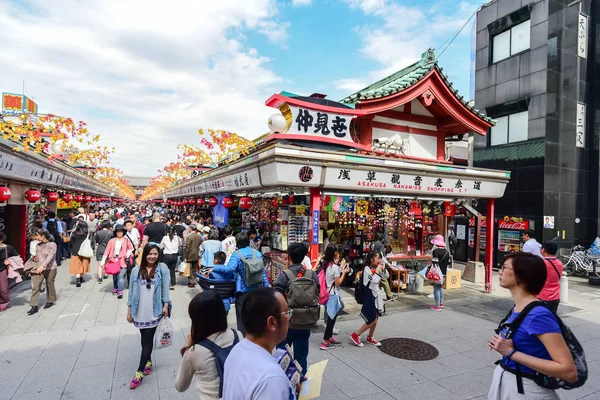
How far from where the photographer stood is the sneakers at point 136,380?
4.89 meters

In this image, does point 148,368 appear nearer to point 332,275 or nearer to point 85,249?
point 332,275

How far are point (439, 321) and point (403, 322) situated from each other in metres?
0.95

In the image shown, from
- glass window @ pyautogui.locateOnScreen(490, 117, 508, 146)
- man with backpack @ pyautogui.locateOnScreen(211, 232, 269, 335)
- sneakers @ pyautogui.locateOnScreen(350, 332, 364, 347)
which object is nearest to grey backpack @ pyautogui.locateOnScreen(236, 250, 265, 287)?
man with backpack @ pyautogui.locateOnScreen(211, 232, 269, 335)

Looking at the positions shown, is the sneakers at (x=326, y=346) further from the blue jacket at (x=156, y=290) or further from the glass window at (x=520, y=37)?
the glass window at (x=520, y=37)

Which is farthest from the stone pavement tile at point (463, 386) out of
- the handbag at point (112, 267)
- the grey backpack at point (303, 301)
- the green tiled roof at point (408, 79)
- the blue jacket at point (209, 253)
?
the handbag at point (112, 267)

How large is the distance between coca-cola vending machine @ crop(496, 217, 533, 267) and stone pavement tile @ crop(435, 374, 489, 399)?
1339cm

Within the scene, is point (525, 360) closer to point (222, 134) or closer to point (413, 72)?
→ point (222, 134)

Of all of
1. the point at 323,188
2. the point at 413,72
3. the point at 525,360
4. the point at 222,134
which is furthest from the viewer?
the point at 413,72

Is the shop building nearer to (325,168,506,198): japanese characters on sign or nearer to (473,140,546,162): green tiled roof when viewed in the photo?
(325,168,506,198): japanese characters on sign

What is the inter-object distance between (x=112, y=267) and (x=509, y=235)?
17.7 m

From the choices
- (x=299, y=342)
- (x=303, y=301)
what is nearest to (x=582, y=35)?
(x=303, y=301)

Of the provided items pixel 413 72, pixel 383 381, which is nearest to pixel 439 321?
pixel 383 381

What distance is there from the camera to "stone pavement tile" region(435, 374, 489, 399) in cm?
506

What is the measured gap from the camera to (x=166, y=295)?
16.6 ft
